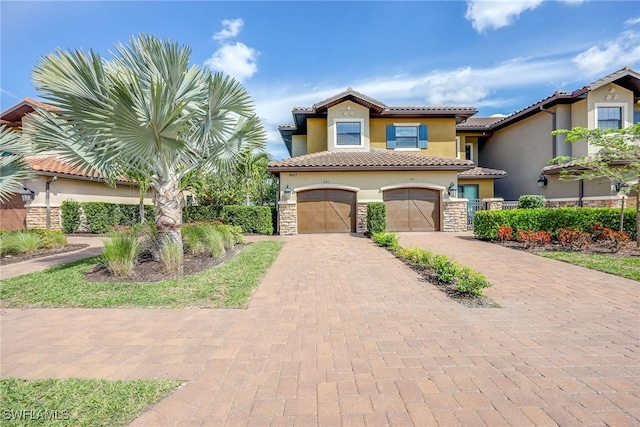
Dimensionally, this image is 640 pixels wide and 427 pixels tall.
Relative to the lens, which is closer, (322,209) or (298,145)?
(322,209)

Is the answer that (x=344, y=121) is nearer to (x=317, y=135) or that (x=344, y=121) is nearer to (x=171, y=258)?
(x=317, y=135)

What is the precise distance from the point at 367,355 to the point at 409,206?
13508 mm

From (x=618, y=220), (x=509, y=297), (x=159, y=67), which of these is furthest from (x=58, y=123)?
(x=618, y=220)

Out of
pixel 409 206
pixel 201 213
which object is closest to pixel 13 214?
pixel 201 213

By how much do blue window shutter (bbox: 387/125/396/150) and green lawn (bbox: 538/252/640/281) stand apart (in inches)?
444

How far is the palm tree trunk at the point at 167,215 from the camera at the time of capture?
25.4ft

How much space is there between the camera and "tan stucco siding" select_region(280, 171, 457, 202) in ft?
51.0

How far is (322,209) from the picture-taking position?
15789 millimetres

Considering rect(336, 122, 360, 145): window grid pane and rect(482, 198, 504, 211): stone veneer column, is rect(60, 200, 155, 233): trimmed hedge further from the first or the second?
rect(482, 198, 504, 211): stone veneer column

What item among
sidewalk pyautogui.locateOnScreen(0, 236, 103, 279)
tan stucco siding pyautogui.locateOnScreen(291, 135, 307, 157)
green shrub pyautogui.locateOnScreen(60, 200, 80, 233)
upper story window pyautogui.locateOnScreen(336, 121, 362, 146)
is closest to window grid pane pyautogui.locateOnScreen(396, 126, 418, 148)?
upper story window pyautogui.locateOnScreen(336, 121, 362, 146)

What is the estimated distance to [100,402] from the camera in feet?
8.31

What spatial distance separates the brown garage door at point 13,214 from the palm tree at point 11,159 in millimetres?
10370

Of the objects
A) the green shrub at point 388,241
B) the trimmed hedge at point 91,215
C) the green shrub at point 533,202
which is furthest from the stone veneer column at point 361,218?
the trimmed hedge at point 91,215

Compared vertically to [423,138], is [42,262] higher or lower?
lower
